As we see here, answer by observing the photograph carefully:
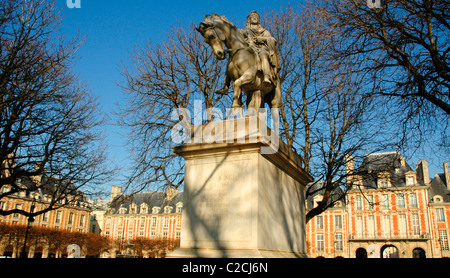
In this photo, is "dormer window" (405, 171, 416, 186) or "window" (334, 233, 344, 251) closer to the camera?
"dormer window" (405, 171, 416, 186)

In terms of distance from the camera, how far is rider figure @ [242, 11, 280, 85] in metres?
6.67

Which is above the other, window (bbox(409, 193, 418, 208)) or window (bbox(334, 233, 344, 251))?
window (bbox(409, 193, 418, 208))

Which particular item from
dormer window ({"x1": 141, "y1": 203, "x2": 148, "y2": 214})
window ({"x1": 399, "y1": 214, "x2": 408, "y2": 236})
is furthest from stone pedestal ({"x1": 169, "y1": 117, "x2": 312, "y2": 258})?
dormer window ({"x1": 141, "y1": 203, "x2": 148, "y2": 214})

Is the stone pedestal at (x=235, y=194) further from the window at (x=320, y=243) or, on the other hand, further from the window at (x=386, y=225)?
the window at (x=320, y=243)

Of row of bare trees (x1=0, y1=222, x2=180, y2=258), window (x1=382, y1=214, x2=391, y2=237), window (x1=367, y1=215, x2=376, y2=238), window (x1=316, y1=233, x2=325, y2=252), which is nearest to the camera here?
row of bare trees (x1=0, y1=222, x2=180, y2=258)

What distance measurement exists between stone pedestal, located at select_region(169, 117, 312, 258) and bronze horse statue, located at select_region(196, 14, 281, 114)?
2.90 feet

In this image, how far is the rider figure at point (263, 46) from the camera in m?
6.67

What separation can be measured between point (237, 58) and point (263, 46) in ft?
3.04

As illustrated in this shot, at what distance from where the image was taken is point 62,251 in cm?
5109

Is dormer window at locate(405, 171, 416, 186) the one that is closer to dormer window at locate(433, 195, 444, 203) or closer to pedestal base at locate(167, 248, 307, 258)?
dormer window at locate(433, 195, 444, 203)

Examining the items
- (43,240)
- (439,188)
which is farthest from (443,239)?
(43,240)

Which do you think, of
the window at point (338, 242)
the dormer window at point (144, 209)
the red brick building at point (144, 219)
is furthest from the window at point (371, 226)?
the dormer window at point (144, 209)

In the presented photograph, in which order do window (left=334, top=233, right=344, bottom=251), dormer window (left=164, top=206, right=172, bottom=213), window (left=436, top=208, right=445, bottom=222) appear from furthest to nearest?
dormer window (left=164, top=206, right=172, bottom=213), window (left=334, top=233, right=344, bottom=251), window (left=436, top=208, right=445, bottom=222)
